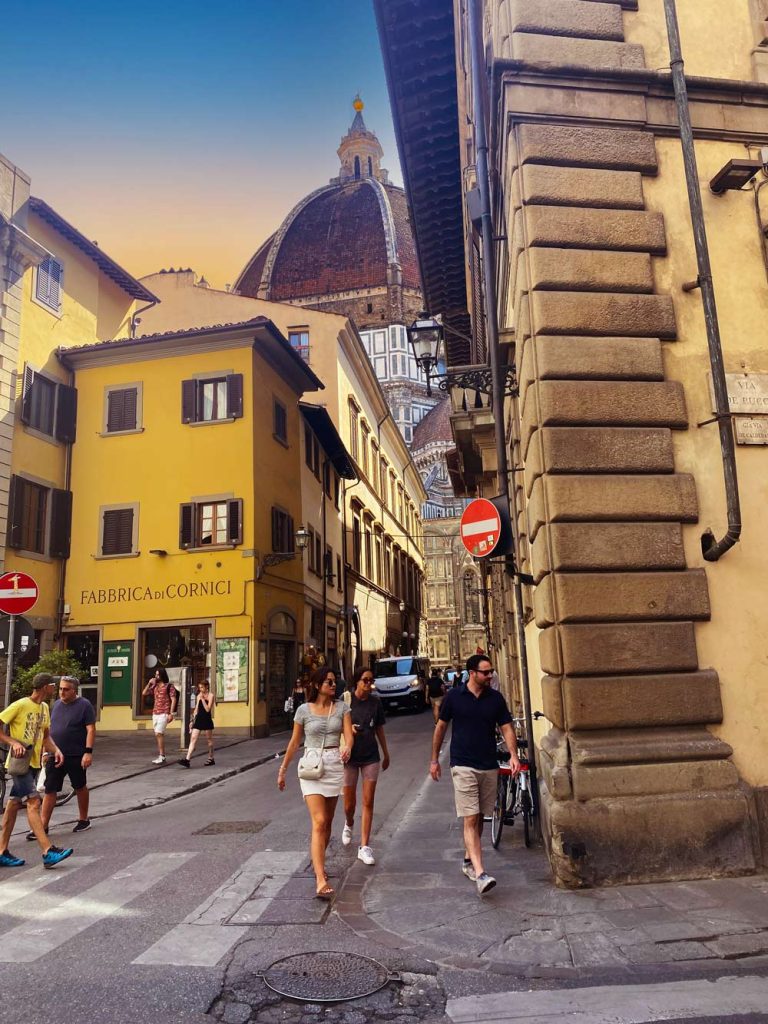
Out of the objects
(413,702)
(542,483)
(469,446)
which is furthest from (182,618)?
(542,483)

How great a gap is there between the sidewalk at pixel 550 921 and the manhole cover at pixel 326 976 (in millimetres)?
401

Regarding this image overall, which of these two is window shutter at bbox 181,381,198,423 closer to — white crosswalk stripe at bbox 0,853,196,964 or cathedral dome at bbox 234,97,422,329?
white crosswalk stripe at bbox 0,853,196,964

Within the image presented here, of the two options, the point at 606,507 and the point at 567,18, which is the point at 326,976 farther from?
the point at 567,18

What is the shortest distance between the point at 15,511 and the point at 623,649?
62.8 ft

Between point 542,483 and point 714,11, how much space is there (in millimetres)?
5076

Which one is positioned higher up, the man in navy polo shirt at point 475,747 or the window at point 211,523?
the window at point 211,523

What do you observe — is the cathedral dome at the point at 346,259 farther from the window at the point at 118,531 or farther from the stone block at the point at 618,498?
the stone block at the point at 618,498

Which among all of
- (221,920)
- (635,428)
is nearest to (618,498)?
(635,428)

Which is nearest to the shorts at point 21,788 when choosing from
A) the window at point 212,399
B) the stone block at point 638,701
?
the stone block at point 638,701

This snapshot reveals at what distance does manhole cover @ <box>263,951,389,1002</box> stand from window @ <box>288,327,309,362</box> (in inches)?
1326

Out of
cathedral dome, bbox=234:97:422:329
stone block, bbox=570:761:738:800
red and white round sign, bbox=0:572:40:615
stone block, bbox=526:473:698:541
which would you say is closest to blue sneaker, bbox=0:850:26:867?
red and white round sign, bbox=0:572:40:615

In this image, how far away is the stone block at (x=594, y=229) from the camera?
7598mm

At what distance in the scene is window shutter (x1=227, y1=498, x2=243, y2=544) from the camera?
2348 centimetres

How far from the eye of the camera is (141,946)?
5.21 meters
